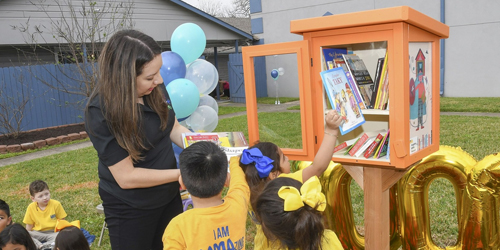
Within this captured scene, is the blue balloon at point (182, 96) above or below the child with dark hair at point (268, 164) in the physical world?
above

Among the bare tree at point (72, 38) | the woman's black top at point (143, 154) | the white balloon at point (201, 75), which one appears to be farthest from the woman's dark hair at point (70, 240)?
the bare tree at point (72, 38)

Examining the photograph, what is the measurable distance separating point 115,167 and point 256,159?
75 cm

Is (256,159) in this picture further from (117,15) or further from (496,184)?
(117,15)

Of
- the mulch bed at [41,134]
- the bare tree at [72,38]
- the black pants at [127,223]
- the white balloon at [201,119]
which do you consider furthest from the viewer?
the bare tree at [72,38]

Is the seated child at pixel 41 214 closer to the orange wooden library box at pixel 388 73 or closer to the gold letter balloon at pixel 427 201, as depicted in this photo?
the orange wooden library box at pixel 388 73

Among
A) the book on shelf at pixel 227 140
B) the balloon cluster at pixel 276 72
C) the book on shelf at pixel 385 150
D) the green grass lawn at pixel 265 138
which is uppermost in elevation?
the balloon cluster at pixel 276 72

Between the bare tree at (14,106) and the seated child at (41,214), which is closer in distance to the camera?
the seated child at (41,214)

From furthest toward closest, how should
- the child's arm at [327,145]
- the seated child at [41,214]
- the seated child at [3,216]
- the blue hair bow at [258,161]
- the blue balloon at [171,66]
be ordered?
1. the blue balloon at [171,66]
2. the seated child at [41,214]
3. the seated child at [3,216]
4. the child's arm at [327,145]
5. the blue hair bow at [258,161]

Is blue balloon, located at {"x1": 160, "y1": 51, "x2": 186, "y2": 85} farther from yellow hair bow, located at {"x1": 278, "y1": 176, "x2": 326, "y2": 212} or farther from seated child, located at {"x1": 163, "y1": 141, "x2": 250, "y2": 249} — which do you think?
yellow hair bow, located at {"x1": 278, "y1": 176, "x2": 326, "y2": 212}

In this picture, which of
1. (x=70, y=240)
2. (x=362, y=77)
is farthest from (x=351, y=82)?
(x=70, y=240)

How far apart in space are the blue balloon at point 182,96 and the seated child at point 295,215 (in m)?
2.68

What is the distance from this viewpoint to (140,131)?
202cm

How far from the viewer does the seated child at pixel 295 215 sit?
1.81m

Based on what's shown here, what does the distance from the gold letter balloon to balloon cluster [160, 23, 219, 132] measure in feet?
5.86
